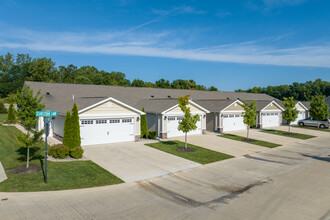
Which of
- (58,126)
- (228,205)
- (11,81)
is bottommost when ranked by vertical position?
(228,205)

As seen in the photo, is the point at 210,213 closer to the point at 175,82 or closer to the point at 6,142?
the point at 6,142

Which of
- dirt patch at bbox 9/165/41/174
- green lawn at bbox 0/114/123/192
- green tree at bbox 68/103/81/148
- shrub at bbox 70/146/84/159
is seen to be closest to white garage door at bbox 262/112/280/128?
green tree at bbox 68/103/81/148

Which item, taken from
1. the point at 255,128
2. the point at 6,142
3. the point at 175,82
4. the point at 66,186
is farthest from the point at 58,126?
the point at 175,82

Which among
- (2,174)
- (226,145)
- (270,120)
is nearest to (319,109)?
(270,120)

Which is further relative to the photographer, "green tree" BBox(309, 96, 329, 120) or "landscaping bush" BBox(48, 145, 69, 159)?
"green tree" BBox(309, 96, 329, 120)

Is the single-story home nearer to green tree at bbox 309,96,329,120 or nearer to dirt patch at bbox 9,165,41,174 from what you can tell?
dirt patch at bbox 9,165,41,174
